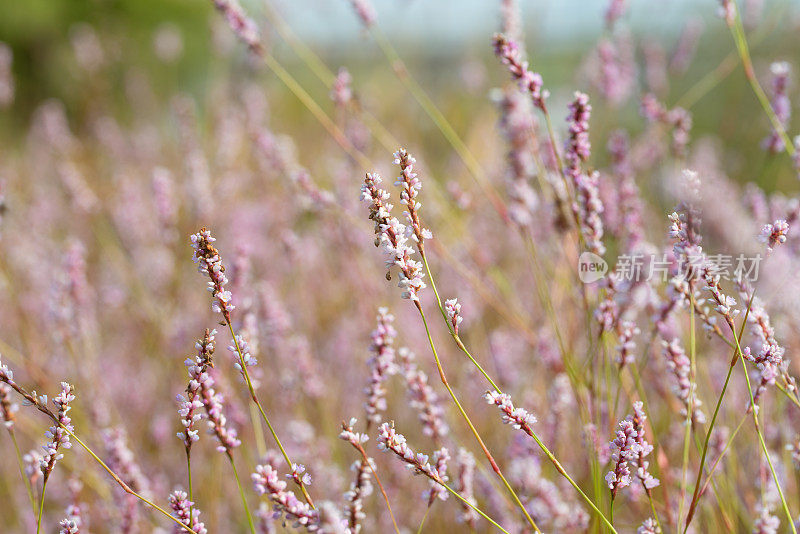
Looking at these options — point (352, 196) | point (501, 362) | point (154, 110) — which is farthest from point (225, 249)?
point (154, 110)

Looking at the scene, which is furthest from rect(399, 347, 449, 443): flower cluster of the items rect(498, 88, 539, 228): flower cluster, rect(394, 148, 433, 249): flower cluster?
rect(498, 88, 539, 228): flower cluster

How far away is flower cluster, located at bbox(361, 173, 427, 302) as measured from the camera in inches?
38.4

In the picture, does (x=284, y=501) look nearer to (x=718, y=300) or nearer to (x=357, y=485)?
(x=357, y=485)

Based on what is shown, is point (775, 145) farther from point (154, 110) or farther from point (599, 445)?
point (154, 110)

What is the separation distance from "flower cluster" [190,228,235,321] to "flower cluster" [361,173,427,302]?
22 cm

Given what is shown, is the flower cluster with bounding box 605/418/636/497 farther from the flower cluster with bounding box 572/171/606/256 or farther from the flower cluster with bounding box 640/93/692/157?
the flower cluster with bounding box 640/93/692/157

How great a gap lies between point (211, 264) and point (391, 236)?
10.0 inches

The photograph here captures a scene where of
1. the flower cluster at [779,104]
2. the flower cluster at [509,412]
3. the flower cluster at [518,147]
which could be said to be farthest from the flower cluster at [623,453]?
the flower cluster at [779,104]

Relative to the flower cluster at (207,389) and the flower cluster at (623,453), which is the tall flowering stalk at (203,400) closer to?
the flower cluster at (207,389)

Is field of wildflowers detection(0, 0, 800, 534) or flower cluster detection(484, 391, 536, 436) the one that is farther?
field of wildflowers detection(0, 0, 800, 534)

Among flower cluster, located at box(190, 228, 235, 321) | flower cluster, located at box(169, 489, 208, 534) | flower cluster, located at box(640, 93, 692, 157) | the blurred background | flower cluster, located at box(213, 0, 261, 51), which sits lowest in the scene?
flower cluster, located at box(169, 489, 208, 534)

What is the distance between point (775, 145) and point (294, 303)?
2.15 meters

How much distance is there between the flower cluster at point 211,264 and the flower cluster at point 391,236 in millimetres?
220

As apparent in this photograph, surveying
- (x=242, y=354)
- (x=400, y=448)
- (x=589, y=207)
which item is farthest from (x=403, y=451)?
(x=589, y=207)
